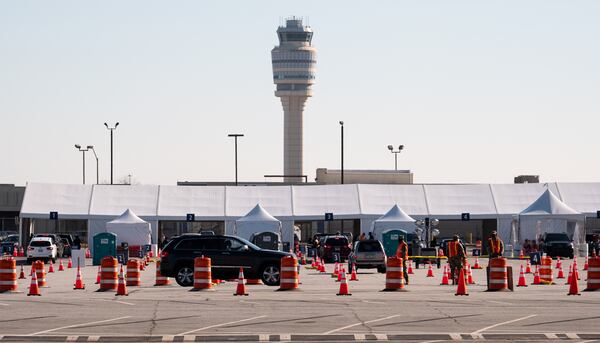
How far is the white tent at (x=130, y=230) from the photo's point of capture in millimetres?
71688

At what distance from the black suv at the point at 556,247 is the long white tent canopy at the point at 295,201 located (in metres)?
8.19

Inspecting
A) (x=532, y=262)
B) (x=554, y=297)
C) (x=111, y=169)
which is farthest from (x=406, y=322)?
(x=111, y=169)

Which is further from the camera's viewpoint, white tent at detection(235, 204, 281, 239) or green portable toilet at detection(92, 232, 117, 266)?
white tent at detection(235, 204, 281, 239)

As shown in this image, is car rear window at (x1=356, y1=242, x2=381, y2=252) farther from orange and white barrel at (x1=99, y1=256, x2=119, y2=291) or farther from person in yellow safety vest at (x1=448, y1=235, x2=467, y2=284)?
orange and white barrel at (x1=99, y1=256, x2=119, y2=291)

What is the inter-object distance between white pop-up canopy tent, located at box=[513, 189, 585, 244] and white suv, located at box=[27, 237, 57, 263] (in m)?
26.9

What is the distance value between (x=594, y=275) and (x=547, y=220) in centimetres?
3945

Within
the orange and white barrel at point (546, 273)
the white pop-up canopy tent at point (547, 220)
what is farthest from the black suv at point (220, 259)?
the white pop-up canopy tent at point (547, 220)

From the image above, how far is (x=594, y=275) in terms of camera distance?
113 feet

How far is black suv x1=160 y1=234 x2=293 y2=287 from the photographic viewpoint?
38.1 metres

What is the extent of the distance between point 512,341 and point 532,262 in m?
44.2

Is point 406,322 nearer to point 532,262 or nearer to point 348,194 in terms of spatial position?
point 532,262

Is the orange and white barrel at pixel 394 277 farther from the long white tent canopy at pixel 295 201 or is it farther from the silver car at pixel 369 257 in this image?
the long white tent canopy at pixel 295 201

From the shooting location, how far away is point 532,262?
63656mm

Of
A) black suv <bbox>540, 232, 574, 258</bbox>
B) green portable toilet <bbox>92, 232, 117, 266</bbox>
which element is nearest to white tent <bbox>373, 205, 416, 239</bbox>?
black suv <bbox>540, 232, 574, 258</bbox>
